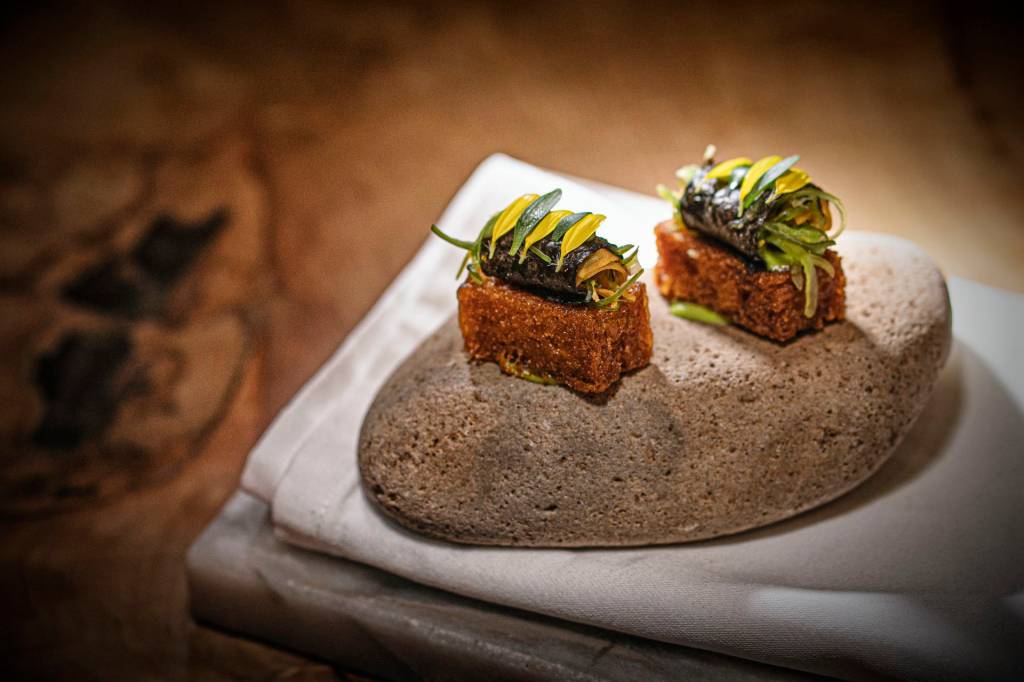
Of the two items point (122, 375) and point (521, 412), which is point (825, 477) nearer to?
point (521, 412)

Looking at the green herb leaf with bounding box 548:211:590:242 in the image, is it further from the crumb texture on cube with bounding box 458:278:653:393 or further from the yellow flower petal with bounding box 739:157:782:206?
the yellow flower petal with bounding box 739:157:782:206

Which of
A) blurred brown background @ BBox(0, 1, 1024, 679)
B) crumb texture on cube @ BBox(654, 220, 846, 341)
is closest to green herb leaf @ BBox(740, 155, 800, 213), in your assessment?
crumb texture on cube @ BBox(654, 220, 846, 341)

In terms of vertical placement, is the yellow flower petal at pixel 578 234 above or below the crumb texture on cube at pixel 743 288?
above

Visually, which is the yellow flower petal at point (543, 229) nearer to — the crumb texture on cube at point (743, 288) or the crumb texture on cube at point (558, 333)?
the crumb texture on cube at point (558, 333)

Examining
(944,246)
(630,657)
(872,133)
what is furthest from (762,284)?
(872,133)

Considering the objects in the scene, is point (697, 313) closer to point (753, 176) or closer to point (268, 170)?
point (753, 176)

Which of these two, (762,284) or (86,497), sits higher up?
(762,284)

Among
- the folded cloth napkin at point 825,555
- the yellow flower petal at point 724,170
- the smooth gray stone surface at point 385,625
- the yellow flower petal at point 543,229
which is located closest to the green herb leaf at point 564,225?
the yellow flower petal at point 543,229
